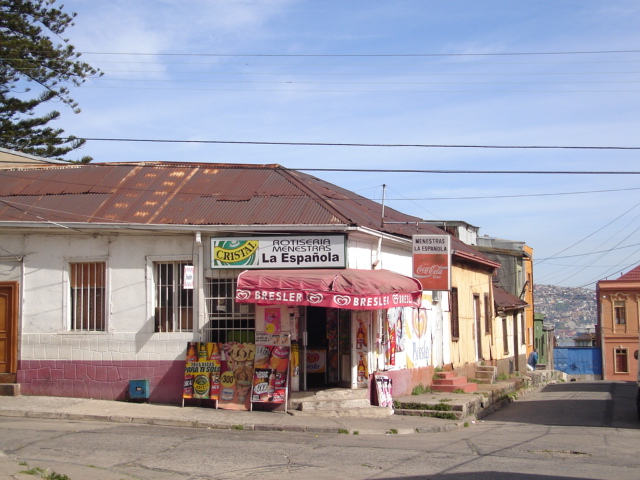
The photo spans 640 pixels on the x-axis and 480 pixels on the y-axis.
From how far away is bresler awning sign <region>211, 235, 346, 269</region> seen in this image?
50.4 ft

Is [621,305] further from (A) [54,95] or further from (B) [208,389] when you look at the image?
(B) [208,389]

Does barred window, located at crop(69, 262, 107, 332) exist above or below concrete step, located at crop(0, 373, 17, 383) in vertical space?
above

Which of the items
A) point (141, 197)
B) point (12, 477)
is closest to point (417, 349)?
point (141, 197)

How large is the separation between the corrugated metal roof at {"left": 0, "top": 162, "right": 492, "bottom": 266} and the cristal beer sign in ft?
3.02

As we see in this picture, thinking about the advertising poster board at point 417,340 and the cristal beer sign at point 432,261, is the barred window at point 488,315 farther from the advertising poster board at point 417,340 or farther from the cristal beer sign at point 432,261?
the cristal beer sign at point 432,261

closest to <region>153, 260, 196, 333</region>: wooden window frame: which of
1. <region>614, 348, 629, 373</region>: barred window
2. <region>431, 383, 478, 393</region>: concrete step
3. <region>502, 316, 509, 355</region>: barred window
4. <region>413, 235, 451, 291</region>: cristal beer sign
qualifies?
<region>413, 235, 451, 291</region>: cristal beer sign

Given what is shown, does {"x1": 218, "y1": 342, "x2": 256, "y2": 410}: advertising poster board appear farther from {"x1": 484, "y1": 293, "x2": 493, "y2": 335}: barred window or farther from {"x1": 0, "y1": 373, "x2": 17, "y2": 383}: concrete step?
{"x1": 484, "y1": 293, "x2": 493, "y2": 335}: barred window

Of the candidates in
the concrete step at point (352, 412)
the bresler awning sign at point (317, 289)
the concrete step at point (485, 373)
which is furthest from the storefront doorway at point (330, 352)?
the concrete step at point (485, 373)

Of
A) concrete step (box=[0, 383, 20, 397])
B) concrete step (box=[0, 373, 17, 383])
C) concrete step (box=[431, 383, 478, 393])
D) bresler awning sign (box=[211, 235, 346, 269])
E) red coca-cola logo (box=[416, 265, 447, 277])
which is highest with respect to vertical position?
bresler awning sign (box=[211, 235, 346, 269])

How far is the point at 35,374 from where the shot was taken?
637 inches

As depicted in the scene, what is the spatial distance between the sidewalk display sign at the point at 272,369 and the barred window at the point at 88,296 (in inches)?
146

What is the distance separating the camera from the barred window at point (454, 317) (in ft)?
76.4

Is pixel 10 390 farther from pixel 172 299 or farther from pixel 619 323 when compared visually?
pixel 619 323

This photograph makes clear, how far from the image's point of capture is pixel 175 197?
56.1 ft
